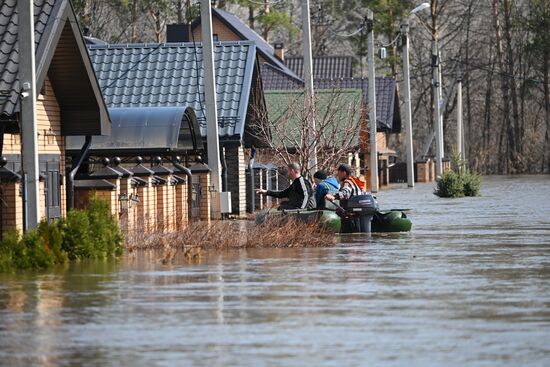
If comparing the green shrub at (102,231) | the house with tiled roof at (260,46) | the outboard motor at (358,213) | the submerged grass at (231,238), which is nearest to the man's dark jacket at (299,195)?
the outboard motor at (358,213)

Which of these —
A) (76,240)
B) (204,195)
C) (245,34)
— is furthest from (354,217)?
(245,34)

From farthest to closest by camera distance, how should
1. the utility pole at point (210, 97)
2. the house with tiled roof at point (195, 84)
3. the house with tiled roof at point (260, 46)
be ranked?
the house with tiled roof at point (260, 46)
the house with tiled roof at point (195, 84)
the utility pole at point (210, 97)

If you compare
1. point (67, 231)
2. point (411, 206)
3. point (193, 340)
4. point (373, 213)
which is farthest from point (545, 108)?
point (193, 340)

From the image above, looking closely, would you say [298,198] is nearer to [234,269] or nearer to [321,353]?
[234,269]

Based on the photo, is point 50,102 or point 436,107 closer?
point 50,102

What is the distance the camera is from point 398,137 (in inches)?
4796

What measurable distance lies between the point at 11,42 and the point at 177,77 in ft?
59.5

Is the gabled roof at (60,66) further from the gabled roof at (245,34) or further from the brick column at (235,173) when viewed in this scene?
the gabled roof at (245,34)

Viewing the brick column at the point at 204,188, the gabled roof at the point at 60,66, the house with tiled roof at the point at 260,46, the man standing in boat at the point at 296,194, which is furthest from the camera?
the house with tiled roof at the point at 260,46

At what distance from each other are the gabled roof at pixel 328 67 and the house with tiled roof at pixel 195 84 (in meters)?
48.0

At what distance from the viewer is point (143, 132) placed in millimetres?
37250

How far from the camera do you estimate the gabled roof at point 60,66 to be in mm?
27734

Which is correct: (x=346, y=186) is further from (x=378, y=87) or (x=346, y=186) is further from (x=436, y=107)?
(x=378, y=87)

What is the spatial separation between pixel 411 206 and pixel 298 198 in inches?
837
